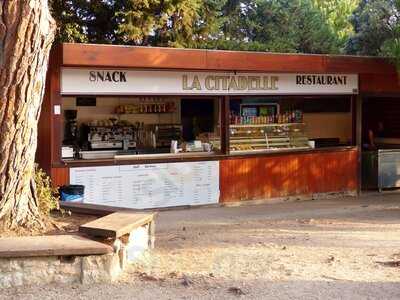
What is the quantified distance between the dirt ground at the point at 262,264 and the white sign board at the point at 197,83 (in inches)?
113

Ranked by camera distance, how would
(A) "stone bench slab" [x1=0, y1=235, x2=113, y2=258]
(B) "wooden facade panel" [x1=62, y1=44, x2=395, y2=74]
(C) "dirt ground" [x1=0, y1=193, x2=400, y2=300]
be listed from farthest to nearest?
1. (B) "wooden facade panel" [x1=62, y1=44, x2=395, y2=74]
2. (C) "dirt ground" [x1=0, y1=193, x2=400, y2=300]
3. (A) "stone bench slab" [x1=0, y1=235, x2=113, y2=258]

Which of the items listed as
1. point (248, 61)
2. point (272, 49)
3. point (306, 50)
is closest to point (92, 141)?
point (248, 61)

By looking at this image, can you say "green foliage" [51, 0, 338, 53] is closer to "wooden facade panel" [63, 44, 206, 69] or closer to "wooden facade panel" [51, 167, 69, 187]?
"wooden facade panel" [63, 44, 206, 69]

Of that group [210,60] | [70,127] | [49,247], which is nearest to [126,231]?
[49,247]

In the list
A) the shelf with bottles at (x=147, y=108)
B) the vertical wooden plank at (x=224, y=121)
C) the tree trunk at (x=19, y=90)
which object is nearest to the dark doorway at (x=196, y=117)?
the shelf with bottles at (x=147, y=108)

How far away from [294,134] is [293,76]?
142 cm

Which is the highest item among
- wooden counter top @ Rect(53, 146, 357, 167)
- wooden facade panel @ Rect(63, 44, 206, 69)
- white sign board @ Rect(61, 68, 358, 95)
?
wooden facade panel @ Rect(63, 44, 206, 69)

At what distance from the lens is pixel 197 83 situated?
12820 millimetres

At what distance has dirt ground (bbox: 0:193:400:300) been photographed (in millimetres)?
5621

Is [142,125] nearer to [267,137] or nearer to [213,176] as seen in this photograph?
[213,176]

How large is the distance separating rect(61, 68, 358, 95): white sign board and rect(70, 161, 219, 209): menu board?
141 centimetres

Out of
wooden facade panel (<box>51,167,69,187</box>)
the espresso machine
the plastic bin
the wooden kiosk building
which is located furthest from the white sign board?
the espresso machine

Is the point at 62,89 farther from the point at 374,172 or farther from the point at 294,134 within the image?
the point at 374,172

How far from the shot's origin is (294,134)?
1478cm
